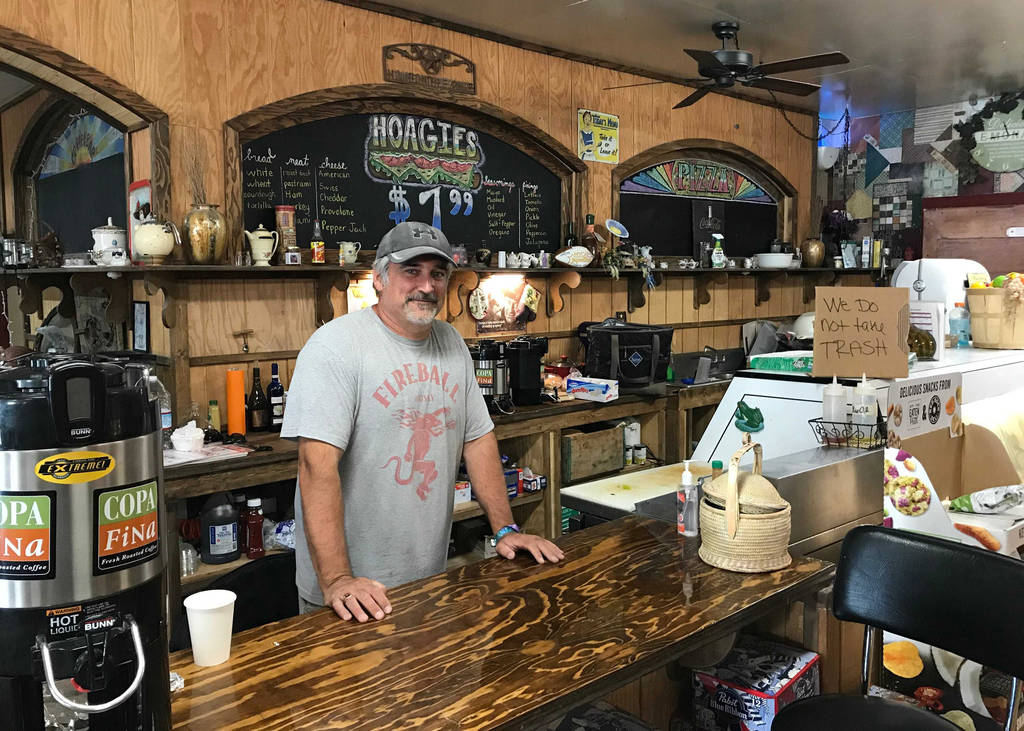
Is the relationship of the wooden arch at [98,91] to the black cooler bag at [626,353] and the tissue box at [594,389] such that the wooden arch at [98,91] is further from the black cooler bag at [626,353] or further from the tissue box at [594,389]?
the black cooler bag at [626,353]

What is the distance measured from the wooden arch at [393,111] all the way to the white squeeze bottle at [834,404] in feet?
8.91

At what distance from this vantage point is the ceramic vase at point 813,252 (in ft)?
23.9

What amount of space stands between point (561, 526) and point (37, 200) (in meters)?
4.59

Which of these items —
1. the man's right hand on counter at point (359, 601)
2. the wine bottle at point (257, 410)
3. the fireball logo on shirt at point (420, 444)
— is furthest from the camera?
the wine bottle at point (257, 410)

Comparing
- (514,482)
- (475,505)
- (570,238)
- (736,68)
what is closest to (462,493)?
(475,505)

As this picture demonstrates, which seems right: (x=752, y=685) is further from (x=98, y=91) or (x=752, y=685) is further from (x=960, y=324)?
(x=960, y=324)

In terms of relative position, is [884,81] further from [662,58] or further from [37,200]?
[37,200]

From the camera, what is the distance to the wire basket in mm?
2906

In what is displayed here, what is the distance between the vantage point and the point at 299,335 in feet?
14.4

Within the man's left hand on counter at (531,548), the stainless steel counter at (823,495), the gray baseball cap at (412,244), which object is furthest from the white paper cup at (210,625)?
the stainless steel counter at (823,495)

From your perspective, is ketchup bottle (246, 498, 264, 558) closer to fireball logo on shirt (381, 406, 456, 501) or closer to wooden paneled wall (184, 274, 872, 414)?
wooden paneled wall (184, 274, 872, 414)

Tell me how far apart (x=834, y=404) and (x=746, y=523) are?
111 centimetres

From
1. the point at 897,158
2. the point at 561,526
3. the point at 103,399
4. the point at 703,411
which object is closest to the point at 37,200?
the point at 561,526

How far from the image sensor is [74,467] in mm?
1013
